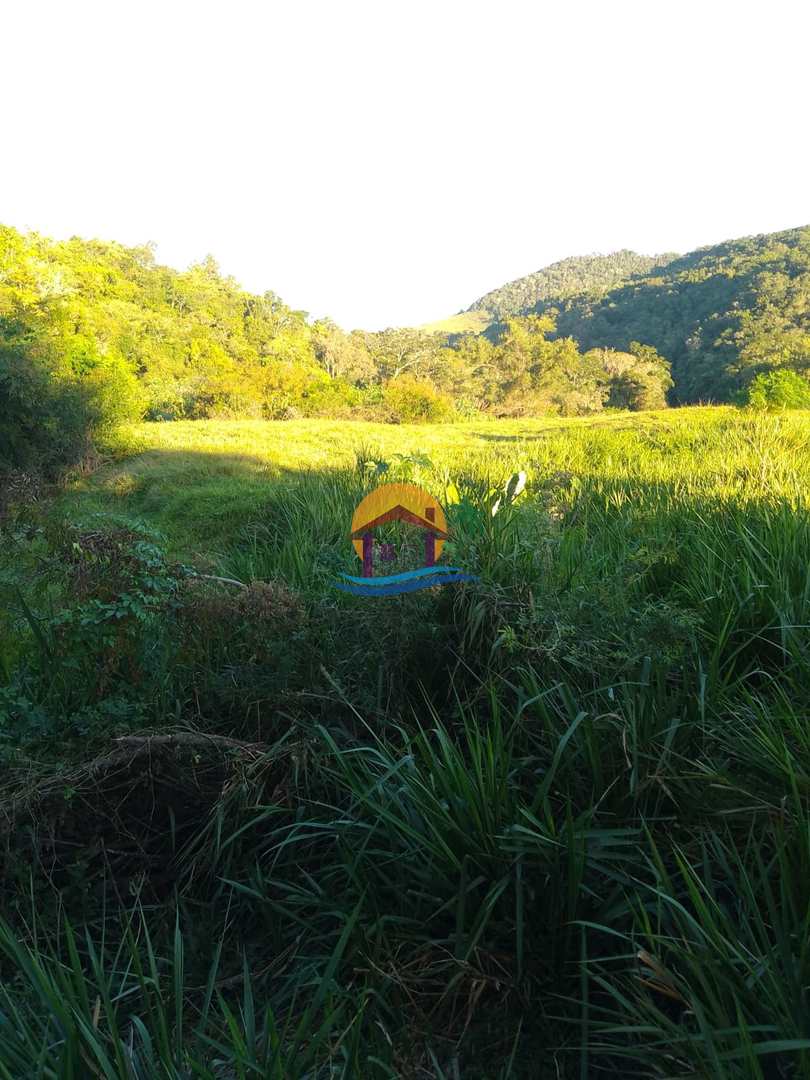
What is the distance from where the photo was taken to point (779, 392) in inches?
506

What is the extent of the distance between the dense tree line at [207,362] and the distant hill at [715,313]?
114 inches

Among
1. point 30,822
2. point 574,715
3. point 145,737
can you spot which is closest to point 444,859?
point 574,715

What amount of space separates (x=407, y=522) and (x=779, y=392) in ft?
38.1

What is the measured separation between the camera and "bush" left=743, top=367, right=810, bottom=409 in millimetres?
12299

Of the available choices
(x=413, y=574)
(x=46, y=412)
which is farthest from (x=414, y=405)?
(x=413, y=574)

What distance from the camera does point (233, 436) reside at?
1187 centimetres

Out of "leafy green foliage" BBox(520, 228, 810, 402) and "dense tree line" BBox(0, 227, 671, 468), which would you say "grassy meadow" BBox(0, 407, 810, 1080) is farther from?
"leafy green foliage" BBox(520, 228, 810, 402)

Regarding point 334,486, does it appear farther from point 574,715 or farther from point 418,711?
point 574,715

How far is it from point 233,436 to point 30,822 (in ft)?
33.1

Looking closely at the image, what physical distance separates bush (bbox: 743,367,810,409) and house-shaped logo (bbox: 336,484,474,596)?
9.81m

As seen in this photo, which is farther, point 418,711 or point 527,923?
point 418,711

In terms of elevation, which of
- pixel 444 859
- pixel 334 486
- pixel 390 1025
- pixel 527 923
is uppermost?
pixel 334 486

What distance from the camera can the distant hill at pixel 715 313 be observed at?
37.2 meters

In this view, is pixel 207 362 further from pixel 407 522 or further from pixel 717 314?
pixel 717 314
